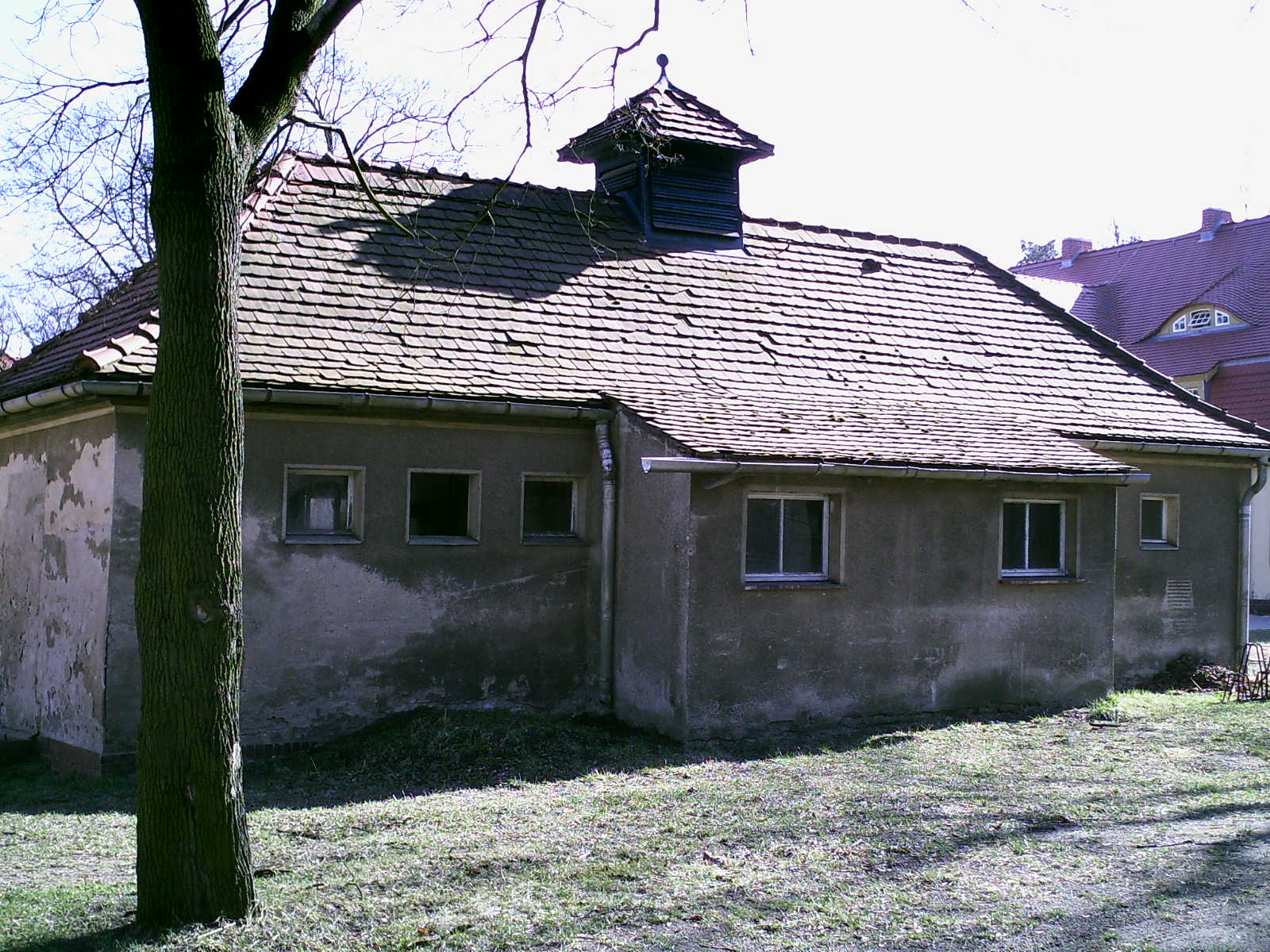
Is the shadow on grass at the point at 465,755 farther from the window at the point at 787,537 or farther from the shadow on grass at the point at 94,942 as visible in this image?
the shadow on grass at the point at 94,942

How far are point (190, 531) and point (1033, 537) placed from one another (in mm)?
10016

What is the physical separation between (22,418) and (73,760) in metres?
3.45

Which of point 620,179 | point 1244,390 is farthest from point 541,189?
point 1244,390

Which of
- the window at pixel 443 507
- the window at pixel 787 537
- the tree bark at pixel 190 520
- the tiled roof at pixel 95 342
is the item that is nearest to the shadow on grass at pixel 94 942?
the tree bark at pixel 190 520

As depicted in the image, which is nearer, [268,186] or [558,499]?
[558,499]

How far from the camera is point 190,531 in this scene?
6074mm

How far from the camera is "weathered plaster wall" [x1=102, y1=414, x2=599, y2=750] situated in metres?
10.9

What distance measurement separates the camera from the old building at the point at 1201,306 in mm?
29422

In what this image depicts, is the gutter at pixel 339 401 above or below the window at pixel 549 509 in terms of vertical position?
above

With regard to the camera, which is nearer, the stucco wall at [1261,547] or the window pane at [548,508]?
the window pane at [548,508]

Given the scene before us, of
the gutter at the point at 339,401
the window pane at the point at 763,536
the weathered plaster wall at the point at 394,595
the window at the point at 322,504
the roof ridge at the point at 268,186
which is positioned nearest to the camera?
the gutter at the point at 339,401

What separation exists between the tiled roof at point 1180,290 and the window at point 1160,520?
15949 mm

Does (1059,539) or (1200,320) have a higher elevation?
(1200,320)

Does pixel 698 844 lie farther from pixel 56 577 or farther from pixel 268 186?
pixel 268 186
